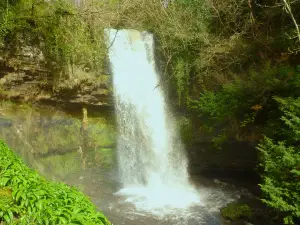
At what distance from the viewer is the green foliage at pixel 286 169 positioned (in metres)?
6.16

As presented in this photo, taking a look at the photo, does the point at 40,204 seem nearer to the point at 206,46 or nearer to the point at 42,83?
the point at 42,83

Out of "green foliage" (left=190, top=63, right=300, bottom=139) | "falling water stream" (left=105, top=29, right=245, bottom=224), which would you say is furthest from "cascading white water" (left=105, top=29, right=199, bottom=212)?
"green foliage" (left=190, top=63, right=300, bottom=139)

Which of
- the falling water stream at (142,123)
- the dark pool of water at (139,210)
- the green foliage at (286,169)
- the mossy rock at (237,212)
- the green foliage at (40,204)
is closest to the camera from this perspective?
the green foliage at (40,204)

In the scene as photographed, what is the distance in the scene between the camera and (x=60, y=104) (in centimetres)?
1159

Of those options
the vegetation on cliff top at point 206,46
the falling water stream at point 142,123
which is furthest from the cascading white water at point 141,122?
the vegetation on cliff top at point 206,46

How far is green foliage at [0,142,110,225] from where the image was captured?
3.12 m

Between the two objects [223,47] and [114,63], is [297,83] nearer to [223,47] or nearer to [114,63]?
[223,47]

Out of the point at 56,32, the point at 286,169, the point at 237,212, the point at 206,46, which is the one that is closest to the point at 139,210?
the point at 237,212

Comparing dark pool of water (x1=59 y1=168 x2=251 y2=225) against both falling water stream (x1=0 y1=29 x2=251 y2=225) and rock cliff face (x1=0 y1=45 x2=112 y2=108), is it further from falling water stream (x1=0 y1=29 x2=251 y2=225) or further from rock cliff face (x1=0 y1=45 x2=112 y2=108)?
Answer: rock cliff face (x1=0 y1=45 x2=112 y2=108)

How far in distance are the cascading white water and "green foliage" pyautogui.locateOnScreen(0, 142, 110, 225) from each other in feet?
26.1

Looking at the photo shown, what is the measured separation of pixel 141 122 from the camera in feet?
39.7

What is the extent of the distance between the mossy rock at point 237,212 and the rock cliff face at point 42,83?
630 cm

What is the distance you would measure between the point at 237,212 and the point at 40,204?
7.37m

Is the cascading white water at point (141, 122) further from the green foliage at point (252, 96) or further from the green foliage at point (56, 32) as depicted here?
the green foliage at point (252, 96)
